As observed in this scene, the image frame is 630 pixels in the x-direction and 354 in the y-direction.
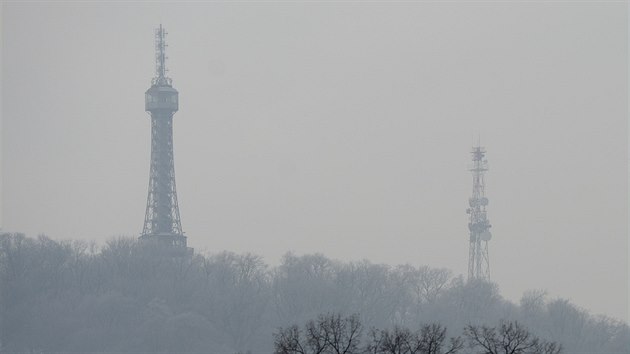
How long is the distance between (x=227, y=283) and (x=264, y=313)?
1514 cm

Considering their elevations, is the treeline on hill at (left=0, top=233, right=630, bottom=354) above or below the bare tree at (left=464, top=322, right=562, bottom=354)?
above

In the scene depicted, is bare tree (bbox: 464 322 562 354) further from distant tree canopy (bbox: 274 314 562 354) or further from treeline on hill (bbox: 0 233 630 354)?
treeline on hill (bbox: 0 233 630 354)

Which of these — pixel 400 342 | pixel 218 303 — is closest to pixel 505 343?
pixel 400 342

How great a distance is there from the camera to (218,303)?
148625 millimetres

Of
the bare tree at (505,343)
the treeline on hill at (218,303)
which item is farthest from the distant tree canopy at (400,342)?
the treeline on hill at (218,303)

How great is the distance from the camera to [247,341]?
139500 mm

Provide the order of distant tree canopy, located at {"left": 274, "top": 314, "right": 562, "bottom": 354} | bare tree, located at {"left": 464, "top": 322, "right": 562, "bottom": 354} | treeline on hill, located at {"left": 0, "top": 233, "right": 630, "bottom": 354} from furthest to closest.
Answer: treeline on hill, located at {"left": 0, "top": 233, "right": 630, "bottom": 354} → bare tree, located at {"left": 464, "top": 322, "right": 562, "bottom": 354} → distant tree canopy, located at {"left": 274, "top": 314, "right": 562, "bottom": 354}

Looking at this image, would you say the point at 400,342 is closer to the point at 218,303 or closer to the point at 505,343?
the point at 505,343

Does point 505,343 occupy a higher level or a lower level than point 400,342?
higher

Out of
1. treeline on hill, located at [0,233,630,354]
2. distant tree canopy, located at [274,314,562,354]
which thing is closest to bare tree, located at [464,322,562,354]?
distant tree canopy, located at [274,314,562,354]

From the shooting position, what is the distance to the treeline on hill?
13938 centimetres

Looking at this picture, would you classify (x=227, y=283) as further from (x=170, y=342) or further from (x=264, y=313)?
(x=170, y=342)

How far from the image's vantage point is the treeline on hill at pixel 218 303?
13938 cm

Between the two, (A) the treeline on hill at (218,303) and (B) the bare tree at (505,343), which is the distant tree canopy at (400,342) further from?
(A) the treeline on hill at (218,303)
